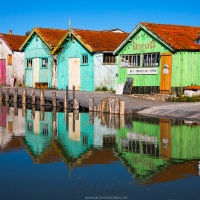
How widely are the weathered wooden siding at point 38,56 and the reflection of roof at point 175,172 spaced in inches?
1123

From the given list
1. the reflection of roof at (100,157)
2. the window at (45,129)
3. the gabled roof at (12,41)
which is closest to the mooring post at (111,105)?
the window at (45,129)

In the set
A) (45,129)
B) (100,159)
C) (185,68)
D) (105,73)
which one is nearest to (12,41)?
(105,73)

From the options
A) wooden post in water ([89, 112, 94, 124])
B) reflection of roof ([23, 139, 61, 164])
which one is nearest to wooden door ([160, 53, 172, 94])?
wooden post in water ([89, 112, 94, 124])

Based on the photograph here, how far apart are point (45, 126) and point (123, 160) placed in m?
8.48

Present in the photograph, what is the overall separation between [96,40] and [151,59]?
665 centimetres

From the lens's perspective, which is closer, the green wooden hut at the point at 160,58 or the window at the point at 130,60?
the green wooden hut at the point at 160,58

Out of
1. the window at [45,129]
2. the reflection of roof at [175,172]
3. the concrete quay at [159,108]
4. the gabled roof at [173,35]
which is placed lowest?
the reflection of roof at [175,172]

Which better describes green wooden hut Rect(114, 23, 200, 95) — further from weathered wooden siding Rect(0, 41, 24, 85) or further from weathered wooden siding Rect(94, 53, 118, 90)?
weathered wooden siding Rect(0, 41, 24, 85)

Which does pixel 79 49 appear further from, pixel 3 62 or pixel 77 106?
pixel 3 62

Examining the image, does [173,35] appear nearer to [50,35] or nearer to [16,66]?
[50,35]

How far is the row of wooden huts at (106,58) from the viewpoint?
28.1 meters

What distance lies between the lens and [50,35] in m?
40.1

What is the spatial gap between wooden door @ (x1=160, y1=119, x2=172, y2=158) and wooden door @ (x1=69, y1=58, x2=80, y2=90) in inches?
636

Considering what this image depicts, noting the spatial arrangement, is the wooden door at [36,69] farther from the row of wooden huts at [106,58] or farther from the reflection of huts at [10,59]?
the reflection of huts at [10,59]
